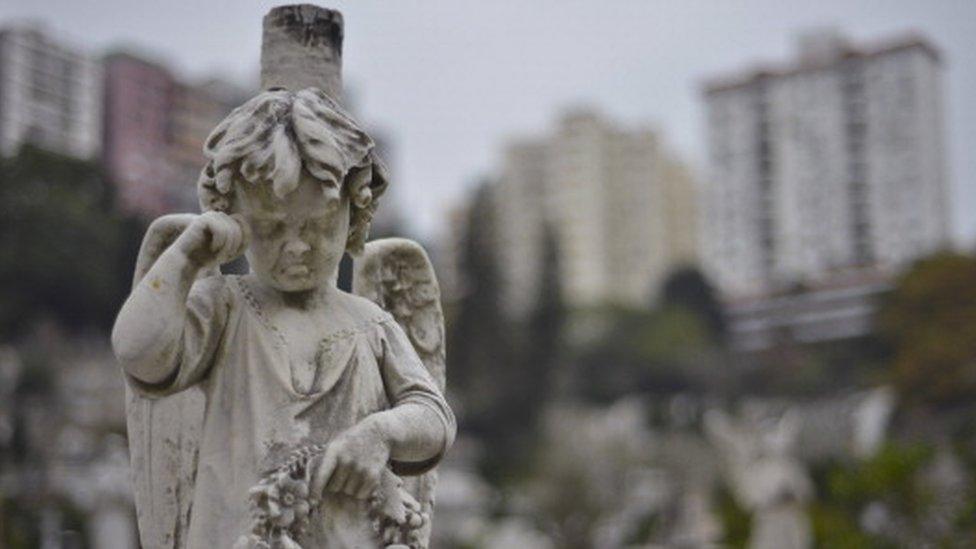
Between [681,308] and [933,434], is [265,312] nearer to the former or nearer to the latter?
[933,434]

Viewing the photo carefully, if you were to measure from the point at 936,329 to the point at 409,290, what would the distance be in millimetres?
54245

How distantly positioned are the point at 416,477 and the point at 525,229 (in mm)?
111792

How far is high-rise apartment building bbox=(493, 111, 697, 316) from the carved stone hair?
108294 mm

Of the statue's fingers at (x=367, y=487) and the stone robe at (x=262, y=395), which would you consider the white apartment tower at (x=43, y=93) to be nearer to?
the stone robe at (x=262, y=395)

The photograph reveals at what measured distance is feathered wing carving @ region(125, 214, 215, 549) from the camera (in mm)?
4020

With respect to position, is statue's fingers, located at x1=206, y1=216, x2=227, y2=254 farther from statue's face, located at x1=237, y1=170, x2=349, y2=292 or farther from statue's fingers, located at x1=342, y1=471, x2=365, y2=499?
statue's fingers, located at x1=342, y1=471, x2=365, y2=499

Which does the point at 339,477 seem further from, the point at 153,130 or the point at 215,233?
the point at 153,130

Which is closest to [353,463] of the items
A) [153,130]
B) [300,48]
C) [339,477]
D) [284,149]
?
[339,477]

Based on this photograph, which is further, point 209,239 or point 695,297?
point 695,297

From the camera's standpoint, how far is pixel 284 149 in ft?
12.9

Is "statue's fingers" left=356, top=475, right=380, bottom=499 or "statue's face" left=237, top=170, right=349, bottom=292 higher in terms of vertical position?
"statue's face" left=237, top=170, right=349, bottom=292

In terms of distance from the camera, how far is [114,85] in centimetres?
6378

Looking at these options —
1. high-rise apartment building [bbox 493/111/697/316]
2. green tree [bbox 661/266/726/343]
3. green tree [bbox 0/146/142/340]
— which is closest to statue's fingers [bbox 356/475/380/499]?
green tree [bbox 0/146/142/340]

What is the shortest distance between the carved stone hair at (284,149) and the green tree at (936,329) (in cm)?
5158
